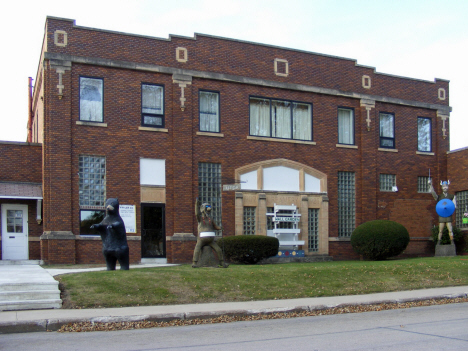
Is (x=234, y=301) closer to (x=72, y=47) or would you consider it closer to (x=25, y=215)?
(x=25, y=215)

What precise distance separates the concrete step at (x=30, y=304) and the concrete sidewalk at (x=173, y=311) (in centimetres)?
29

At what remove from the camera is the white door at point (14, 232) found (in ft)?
69.2

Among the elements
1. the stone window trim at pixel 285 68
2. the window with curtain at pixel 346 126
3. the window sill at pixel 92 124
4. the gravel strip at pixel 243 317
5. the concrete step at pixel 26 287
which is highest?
the stone window trim at pixel 285 68

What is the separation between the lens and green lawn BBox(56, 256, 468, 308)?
12461 mm

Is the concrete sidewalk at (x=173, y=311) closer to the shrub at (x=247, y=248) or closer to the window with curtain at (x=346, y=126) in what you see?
the shrub at (x=247, y=248)

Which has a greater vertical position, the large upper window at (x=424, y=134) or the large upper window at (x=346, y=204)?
the large upper window at (x=424, y=134)

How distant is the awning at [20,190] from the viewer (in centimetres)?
2047

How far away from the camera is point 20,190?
69.1 feet

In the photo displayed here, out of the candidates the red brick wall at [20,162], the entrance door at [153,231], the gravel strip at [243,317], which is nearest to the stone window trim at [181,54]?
the entrance door at [153,231]

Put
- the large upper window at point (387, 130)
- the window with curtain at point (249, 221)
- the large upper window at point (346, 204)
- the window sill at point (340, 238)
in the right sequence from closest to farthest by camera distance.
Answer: the window with curtain at point (249, 221) → the window sill at point (340, 238) → the large upper window at point (346, 204) → the large upper window at point (387, 130)

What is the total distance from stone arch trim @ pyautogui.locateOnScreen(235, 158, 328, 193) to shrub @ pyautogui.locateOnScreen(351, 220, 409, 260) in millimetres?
2960

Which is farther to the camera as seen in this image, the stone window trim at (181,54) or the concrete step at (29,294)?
the stone window trim at (181,54)

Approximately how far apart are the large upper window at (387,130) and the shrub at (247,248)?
32.2 ft

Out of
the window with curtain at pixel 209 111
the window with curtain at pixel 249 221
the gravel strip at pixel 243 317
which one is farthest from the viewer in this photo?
the window with curtain at pixel 249 221
